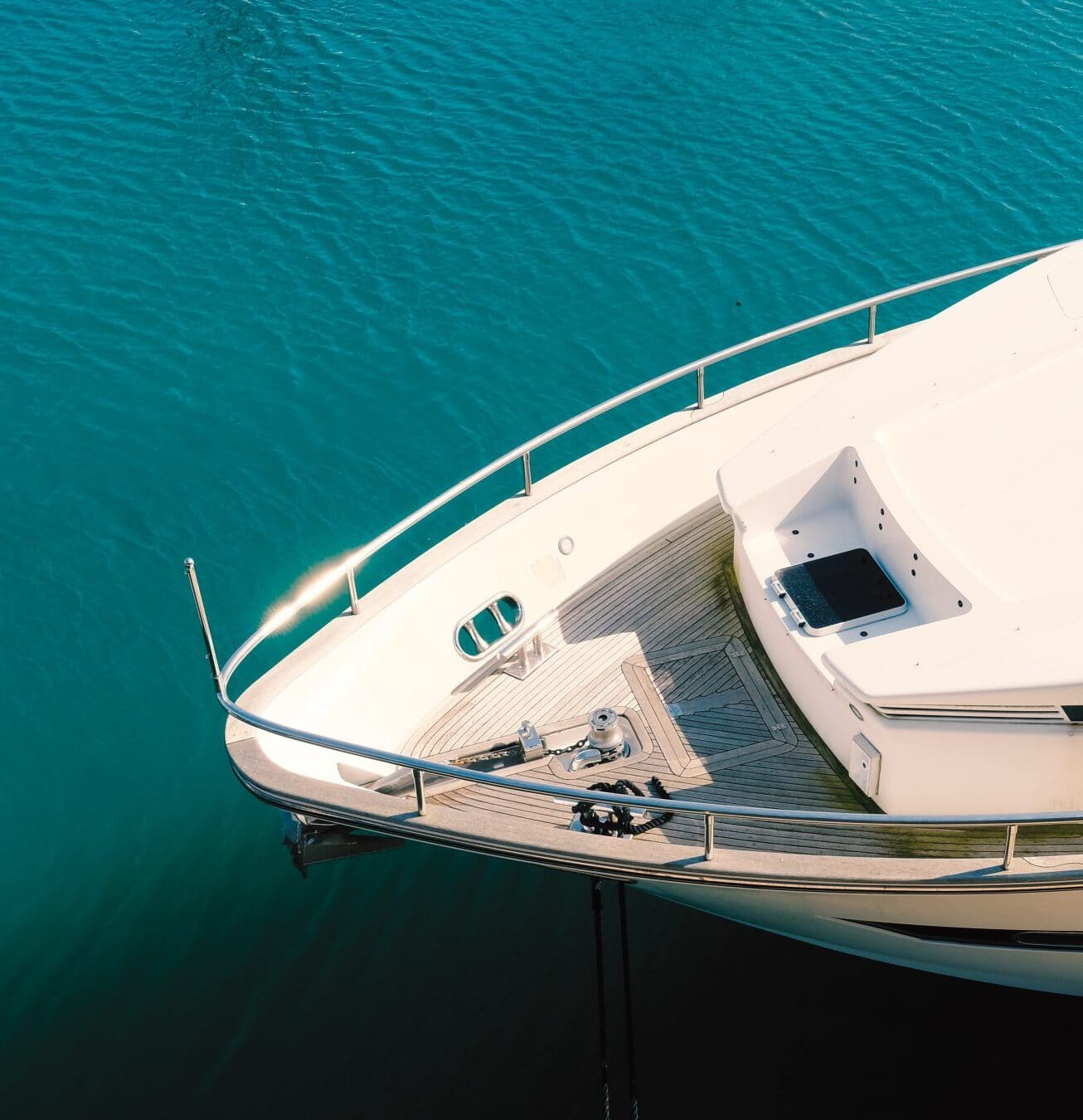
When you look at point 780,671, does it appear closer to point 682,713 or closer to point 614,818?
point 682,713

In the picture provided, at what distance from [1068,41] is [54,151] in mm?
15193

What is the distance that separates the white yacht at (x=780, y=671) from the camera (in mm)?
7055

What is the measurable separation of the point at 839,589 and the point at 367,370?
8355 millimetres

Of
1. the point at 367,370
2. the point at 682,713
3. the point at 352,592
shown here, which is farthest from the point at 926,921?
the point at 367,370

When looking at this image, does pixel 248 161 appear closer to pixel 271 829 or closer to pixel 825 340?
pixel 825 340

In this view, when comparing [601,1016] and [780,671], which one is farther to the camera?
[780,671]

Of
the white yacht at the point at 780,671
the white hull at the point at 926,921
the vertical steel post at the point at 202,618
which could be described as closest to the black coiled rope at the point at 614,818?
the white yacht at the point at 780,671

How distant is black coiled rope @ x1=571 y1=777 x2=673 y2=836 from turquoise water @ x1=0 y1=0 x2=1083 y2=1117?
6.22 ft

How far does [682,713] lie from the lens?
8555mm

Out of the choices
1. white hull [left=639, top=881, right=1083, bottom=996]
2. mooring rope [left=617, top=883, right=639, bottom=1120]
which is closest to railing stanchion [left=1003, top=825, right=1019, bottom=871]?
white hull [left=639, top=881, right=1083, bottom=996]

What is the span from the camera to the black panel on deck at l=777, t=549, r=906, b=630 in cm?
800

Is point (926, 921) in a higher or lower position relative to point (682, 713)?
lower

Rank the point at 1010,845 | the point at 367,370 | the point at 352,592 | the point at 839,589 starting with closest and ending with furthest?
the point at 1010,845, the point at 839,589, the point at 352,592, the point at 367,370

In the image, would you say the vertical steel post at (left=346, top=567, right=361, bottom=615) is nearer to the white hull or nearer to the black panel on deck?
the white hull
